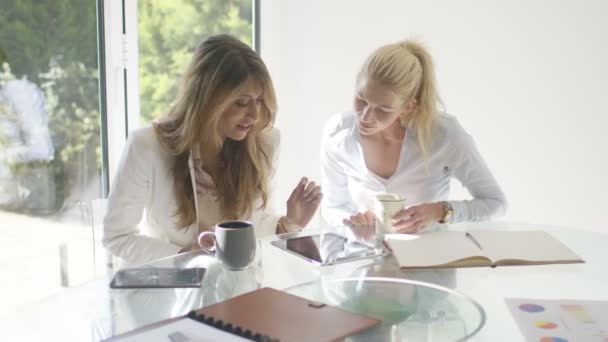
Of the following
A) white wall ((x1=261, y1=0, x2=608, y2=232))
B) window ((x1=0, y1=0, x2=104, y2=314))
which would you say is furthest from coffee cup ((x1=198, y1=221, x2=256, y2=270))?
white wall ((x1=261, y1=0, x2=608, y2=232))

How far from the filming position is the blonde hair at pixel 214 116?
65.7 inches

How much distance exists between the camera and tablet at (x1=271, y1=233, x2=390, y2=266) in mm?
1426

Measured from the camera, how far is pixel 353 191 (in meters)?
2.13

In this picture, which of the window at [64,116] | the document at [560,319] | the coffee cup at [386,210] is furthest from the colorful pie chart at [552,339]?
the window at [64,116]

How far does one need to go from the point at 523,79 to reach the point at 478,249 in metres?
1.57

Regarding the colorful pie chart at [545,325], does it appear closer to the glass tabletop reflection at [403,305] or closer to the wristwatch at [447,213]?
the glass tabletop reflection at [403,305]

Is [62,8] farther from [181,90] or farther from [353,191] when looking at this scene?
[353,191]

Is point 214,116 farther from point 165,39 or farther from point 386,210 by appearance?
point 165,39

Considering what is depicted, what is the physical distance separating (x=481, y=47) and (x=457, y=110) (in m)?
0.32

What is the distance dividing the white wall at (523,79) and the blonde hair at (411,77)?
34.0 inches

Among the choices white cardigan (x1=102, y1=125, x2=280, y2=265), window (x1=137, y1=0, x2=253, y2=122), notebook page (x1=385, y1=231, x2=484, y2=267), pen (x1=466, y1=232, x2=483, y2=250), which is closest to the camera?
notebook page (x1=385, y1=231, x2=484, y2=267)

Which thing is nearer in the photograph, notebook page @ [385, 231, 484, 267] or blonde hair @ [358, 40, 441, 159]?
notebook page @ [385, 231, 484, 267]

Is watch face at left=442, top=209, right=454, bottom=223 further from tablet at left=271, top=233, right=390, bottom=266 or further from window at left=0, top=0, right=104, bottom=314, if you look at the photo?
window at left=0, top=0, right=104, bottom=314

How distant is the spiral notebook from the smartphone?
0.64ft
